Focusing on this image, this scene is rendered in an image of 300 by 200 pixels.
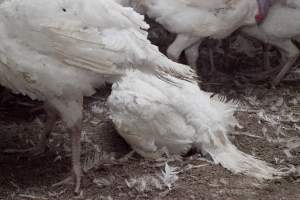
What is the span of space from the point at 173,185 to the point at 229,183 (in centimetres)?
25

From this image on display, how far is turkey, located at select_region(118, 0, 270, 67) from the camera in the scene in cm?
379

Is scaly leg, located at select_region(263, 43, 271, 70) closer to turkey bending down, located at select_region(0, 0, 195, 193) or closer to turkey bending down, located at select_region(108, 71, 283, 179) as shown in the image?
turkey bending down, located at select_region(108, 71, 283, 179)

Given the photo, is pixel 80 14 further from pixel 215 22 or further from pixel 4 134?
pixel 215 22

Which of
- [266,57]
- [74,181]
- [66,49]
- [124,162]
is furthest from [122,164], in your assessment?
[266,57]

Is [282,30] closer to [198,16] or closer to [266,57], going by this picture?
[266,57]

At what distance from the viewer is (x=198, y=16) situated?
3795mm

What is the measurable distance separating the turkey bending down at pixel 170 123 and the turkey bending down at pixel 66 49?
21 cm

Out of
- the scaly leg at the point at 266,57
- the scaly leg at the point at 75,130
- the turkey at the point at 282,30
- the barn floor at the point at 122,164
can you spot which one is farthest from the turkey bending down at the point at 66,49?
the scaly leg at the point at 266,57

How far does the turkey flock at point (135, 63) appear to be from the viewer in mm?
2705

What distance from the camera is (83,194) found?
115 inches

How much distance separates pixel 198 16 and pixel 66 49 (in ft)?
4.09

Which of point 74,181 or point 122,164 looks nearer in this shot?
point 74,181

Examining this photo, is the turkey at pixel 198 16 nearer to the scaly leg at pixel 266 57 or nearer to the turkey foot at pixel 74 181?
the scaly leg at pixel 266 57

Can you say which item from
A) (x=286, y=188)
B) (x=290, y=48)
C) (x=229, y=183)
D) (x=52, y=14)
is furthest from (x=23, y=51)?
(x=290, y=48)
